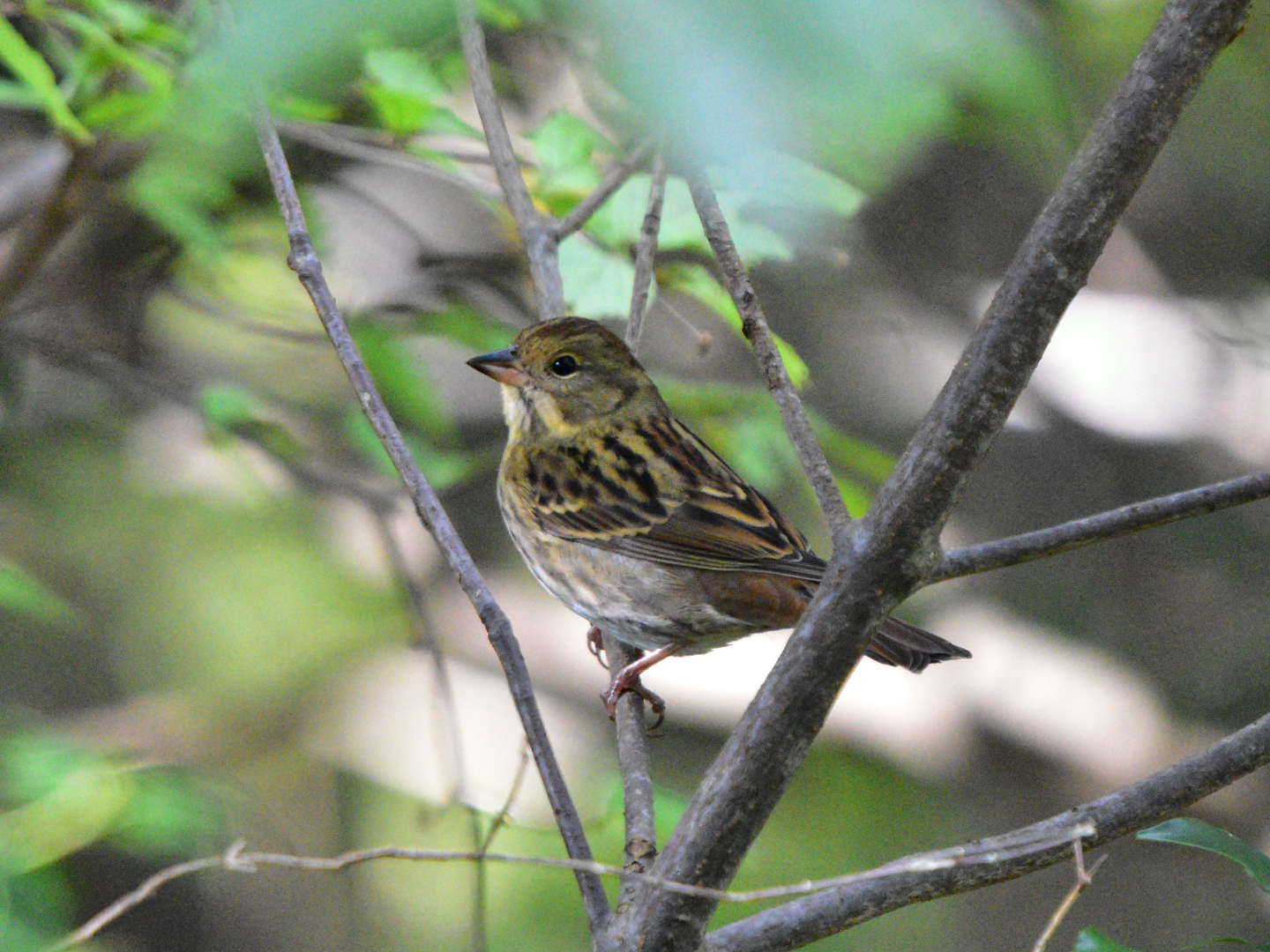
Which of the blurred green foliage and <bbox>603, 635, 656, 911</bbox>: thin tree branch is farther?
the blurred green foliage

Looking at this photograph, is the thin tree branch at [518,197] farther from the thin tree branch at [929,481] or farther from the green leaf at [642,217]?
the thin tree branch at [929,481]

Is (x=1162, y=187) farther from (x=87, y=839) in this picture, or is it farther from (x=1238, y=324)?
(x=87, y=839)

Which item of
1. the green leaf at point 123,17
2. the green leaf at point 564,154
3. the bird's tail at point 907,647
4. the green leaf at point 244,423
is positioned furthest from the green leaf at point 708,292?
the green leaf at point 244,423

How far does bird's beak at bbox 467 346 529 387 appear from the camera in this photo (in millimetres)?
3367

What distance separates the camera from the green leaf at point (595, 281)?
108 inches

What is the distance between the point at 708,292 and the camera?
9.89 feet

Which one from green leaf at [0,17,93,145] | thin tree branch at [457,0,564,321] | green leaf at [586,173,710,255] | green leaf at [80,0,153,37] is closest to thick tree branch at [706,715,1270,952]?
green leaf at [586,173,710,255]

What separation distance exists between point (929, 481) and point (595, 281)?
144 cm

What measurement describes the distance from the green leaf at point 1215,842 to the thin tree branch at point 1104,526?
40cm

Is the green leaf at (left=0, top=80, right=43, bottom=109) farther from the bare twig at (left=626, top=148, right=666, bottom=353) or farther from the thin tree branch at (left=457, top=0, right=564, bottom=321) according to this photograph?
the bare twig at (left=626, top=148, right=666, bottom=353)

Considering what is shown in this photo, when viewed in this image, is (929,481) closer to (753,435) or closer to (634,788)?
(634,788)

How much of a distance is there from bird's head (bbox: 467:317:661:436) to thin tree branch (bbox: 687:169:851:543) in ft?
4.78

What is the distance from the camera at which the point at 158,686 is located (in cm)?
501

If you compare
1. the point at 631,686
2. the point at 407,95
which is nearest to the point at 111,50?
the point at 407,95
